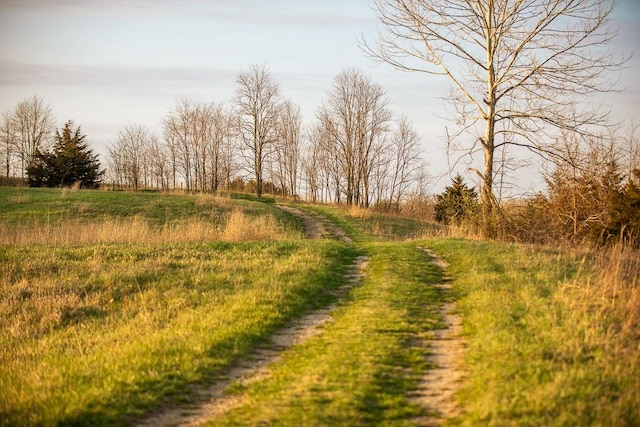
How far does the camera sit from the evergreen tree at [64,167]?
51938mm

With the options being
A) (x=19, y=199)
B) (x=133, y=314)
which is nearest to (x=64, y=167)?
(x=19, y=199)

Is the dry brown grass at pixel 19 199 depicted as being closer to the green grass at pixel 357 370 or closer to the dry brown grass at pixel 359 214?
the dry brown grass at pixel 359 214

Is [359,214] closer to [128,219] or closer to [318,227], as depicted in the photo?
[318,227]

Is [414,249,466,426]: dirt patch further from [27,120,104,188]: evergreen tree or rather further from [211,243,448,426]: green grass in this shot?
[27,120,104,188]: evergreen tree

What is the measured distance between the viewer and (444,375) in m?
7.11

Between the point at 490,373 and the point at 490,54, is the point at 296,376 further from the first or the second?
the point at 490,54

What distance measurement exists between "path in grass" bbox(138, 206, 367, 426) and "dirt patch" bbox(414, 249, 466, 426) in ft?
6.82

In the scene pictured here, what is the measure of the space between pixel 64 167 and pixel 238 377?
5088 cm

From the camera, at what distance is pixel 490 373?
22.1 ft

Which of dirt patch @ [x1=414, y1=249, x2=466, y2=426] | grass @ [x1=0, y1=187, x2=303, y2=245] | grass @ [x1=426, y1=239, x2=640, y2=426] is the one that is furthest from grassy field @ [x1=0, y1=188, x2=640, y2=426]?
grass @ [x1=0, y1=187, x2=303, y2=245]

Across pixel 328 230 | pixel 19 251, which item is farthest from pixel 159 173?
pixel 19 251

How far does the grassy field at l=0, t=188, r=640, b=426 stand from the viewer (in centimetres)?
618

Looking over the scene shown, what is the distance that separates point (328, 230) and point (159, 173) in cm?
4871

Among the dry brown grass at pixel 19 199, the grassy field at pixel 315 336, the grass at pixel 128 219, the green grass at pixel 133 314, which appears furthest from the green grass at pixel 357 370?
the dry brown grass at pixel 19 199
